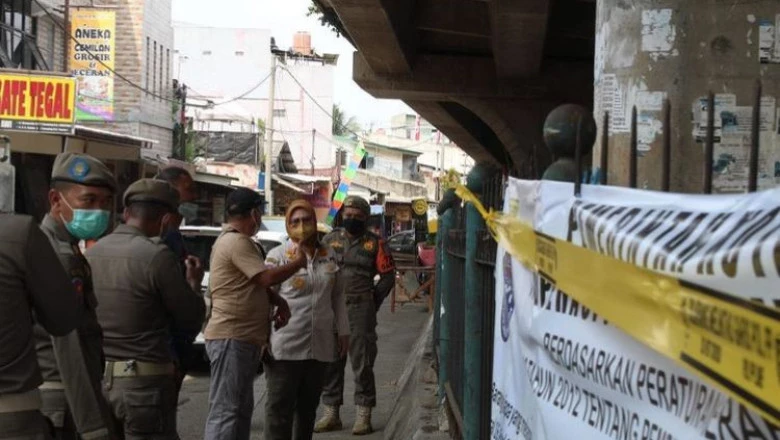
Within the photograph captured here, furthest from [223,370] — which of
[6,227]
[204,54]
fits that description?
[204,54]

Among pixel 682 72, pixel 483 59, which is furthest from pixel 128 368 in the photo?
pixel 483 59

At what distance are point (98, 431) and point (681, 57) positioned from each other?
284 centimetres

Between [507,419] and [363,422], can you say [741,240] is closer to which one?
[507,419]

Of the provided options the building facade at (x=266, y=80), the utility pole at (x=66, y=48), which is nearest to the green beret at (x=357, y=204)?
the utility pole at (x=66, y=48)

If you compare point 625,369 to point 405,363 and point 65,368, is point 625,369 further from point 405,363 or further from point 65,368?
point 405,363

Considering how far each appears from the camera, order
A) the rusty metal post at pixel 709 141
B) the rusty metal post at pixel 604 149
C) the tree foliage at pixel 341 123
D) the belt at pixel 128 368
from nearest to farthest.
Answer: the rusty metal post at pixel 709 141
the rusty metal post at pixel 604 149
the belt at pixel 128 368
the tree foliage at pixel 341 123

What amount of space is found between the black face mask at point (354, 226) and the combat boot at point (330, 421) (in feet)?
5.24

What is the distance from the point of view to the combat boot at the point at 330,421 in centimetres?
805

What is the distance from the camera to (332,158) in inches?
2287

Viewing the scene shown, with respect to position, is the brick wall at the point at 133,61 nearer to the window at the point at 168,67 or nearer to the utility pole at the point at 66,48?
the utility pole at the point at 66,48

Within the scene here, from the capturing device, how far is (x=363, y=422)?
7.99 m

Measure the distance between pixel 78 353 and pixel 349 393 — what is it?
6.61 metres

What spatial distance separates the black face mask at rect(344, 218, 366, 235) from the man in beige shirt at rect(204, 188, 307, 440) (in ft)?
8.45

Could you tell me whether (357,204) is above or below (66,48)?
below
